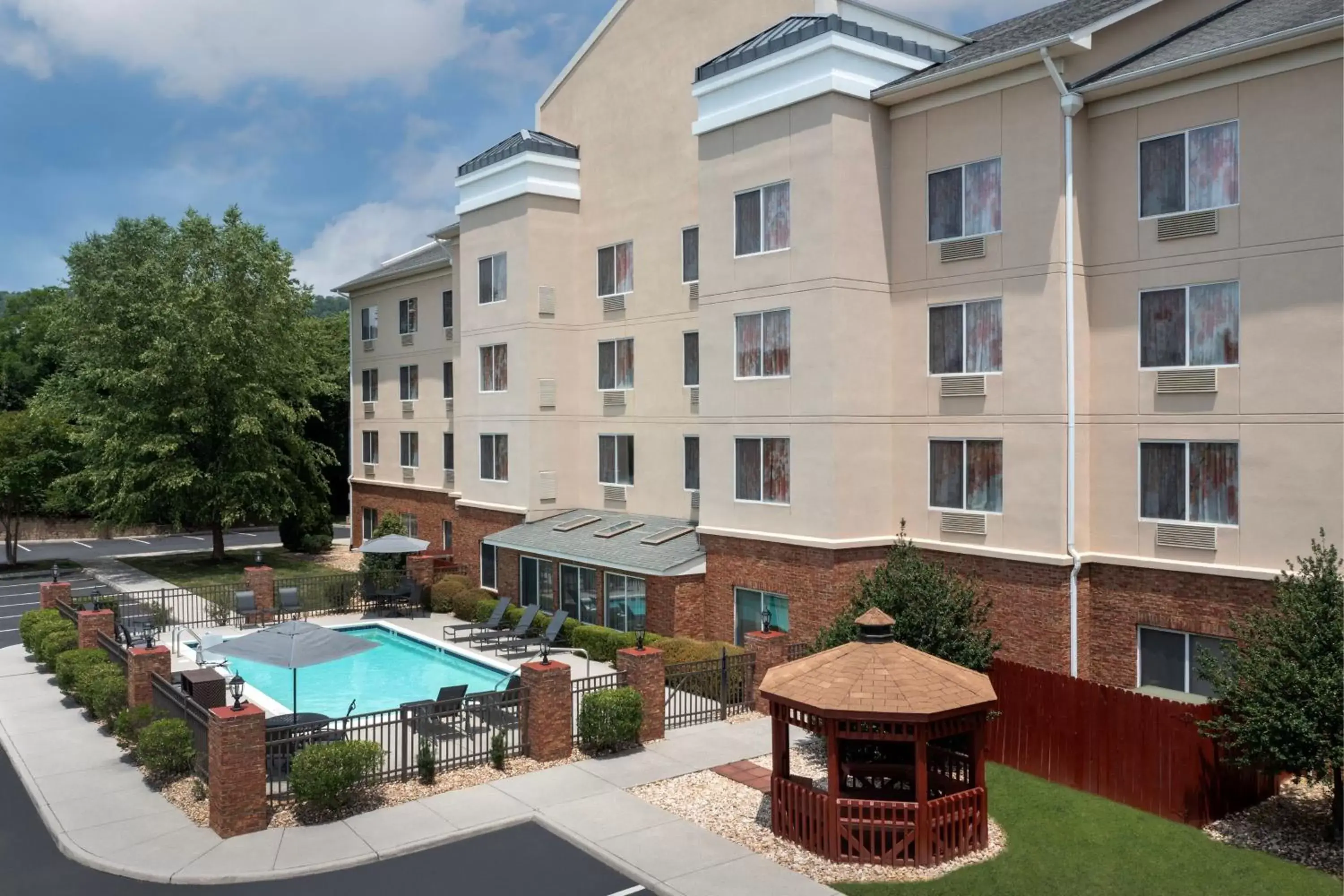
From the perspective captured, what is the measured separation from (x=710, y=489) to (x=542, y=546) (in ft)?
19.9

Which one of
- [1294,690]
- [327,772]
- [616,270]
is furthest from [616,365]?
[1294,690]

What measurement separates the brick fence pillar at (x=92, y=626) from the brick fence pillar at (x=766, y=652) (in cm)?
1396

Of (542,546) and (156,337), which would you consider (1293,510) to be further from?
(156,337)

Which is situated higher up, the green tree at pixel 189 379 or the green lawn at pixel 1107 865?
the green tree at pixel 189 379

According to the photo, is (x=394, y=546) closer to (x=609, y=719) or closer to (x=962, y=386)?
(x=609, y=719)

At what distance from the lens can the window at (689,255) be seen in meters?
27.0

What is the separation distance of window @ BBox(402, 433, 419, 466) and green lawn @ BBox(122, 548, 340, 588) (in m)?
5.04

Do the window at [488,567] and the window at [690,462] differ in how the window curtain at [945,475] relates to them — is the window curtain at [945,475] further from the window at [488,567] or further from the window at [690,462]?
→ the window at [488,567]

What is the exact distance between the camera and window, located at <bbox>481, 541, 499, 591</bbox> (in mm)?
31531

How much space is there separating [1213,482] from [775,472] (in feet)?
27.5

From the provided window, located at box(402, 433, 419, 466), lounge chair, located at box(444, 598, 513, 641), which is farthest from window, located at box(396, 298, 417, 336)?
lounge chair, located at box(444, 598, 513, 641)

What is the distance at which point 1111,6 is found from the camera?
19672 mm

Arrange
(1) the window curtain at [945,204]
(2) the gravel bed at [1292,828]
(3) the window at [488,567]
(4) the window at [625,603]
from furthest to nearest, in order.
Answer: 1. (3) the window at [488,567]
2. (4) the window at [625,603]
3. (1) the window curtain at [945,204]
4. (2) the gravel bed at [1292,828]

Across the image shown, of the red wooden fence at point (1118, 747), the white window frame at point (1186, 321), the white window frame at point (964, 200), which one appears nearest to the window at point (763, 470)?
the white window frame at point (964, 200)
